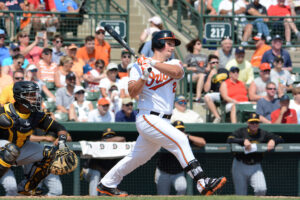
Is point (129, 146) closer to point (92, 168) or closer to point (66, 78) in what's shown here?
point (92, 168)

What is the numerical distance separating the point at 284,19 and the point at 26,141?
863 cm

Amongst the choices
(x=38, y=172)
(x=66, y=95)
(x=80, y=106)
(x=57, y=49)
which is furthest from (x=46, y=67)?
(x=38, y=172)

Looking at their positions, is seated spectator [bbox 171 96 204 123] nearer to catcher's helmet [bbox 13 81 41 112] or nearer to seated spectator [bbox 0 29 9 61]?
catcher's helmet [bbox 13 81 41 112]

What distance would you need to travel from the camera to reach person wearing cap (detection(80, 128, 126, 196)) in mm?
9297

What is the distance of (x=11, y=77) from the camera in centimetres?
1077

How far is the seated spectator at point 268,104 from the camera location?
10.4 m

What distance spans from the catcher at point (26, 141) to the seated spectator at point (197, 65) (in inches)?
179

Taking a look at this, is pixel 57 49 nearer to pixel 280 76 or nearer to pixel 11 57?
pixel 11 57

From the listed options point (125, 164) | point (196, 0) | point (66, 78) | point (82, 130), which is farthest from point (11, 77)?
point (196, 0)

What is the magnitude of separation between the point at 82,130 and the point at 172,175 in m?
1.53

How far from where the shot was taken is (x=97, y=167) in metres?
9.41

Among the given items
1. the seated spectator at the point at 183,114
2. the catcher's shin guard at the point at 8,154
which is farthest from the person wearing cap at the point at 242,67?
the catcher's shin guard at the point at 8,154

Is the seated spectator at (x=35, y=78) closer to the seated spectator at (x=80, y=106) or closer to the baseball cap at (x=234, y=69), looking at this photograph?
the seated spectator at (x=80, y=106)

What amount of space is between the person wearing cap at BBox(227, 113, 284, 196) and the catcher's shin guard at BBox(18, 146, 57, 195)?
316 cm
